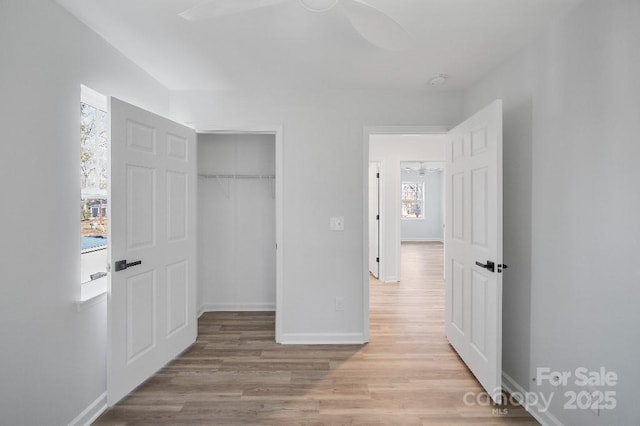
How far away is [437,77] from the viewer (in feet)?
8.99

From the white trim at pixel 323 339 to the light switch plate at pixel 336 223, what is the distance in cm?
105

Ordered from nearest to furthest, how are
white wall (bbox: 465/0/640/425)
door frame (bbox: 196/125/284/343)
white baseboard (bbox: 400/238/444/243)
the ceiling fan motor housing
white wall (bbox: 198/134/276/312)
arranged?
the ceiling fan motor housing < white wall (bbox: 465/0/640/425) < door frame (bbox: 196/125/284/343) < white wall (bbox: 198/134/276/312) < white baseboard (bbox: 400/238/444/243)

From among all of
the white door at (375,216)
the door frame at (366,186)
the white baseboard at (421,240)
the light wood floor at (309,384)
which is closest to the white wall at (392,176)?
the white door at (375,216)

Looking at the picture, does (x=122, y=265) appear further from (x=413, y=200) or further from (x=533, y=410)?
(x=413, y=200)

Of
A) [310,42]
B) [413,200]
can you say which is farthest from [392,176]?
[413,200]

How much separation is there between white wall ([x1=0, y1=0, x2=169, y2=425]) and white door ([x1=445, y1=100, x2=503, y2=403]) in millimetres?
2623

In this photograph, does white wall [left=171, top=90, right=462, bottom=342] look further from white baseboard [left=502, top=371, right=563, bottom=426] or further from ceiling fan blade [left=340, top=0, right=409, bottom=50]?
ceiling fan blade [left=340, top=0, right=409, bottom=50]

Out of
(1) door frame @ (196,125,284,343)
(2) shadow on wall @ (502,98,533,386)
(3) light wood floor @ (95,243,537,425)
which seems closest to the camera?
(3) light wood floor @ (95,243,537,425)

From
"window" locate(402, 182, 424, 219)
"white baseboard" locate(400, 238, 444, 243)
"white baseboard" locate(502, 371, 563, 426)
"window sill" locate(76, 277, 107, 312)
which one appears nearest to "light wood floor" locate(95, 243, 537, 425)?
"white baseboard" locate(502, 371, 563, 426)

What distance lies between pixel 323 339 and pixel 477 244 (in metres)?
1.69

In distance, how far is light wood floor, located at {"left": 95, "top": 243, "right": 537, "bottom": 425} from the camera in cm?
202

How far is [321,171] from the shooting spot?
3.11 meters

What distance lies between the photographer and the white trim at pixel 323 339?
3.08m

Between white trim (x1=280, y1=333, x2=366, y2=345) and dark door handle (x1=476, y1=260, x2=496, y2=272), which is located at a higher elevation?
dark door handle (x1=476, y1=260, x2=496, y2=272)
